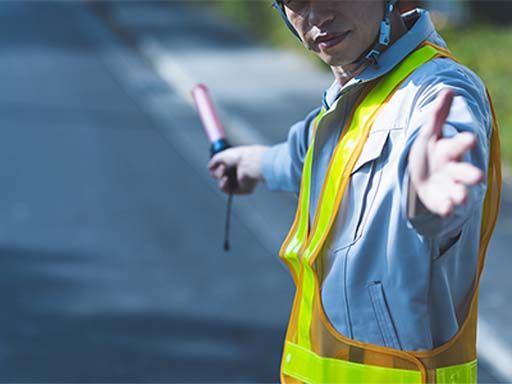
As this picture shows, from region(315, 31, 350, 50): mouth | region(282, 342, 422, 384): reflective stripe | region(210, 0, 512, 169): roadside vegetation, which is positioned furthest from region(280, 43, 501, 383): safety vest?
region(210, 0, 512, 169): roadside vegetation

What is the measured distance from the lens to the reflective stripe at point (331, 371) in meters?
2.20

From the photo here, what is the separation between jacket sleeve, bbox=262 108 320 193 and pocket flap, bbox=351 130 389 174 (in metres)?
0.46

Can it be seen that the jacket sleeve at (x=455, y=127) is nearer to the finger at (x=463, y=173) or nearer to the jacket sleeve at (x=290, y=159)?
the finger at (x=463, y=173)

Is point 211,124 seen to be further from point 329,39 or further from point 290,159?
point 329,39

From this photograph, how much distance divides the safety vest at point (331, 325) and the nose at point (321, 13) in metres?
0.16

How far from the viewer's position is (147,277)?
7.22 metres

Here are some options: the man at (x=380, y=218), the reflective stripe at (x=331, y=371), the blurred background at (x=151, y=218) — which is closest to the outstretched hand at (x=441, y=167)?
the man at (x=380, y=218)

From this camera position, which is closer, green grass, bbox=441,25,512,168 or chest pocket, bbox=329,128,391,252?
chest pocket, bbox=329,128,391,252

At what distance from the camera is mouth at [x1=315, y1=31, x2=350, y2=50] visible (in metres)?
2.18

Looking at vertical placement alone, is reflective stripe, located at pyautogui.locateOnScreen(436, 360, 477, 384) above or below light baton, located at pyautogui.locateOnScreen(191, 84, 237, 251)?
below

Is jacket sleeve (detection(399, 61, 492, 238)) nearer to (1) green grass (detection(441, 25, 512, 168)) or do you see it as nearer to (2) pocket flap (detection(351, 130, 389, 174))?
(2) pocket flap (detection(351, 130, 389, 174))

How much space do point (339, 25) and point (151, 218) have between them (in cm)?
646

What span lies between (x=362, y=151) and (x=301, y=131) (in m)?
0.53

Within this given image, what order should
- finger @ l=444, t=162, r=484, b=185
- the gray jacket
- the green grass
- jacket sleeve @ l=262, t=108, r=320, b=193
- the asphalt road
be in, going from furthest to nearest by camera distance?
the green grass, the asphalt road, jacket sleeve @ l=262, t=108, r=320, b=193, the gray jacket, finger @ l=444, t=162, r=484, b=185
